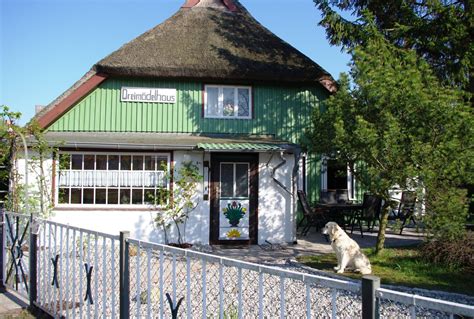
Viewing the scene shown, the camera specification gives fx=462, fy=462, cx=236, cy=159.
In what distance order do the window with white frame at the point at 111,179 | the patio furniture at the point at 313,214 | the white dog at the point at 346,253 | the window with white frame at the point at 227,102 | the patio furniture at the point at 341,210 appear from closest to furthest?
the white dog at the point at 346,253 < the window with white frame at the point at 111,179 < the patio furniture at the point at 313,214 < the patio furniture at the point at 341,210 < the window with white frame at the point at 227,102

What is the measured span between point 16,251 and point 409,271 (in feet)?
20.8

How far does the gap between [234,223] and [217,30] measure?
645 cm

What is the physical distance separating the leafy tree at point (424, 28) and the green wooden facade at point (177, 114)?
236 centimetres

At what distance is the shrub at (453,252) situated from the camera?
823 centimetres

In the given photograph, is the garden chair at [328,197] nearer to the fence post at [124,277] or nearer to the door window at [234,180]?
the door window at [234,180]

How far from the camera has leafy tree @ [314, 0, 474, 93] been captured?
1256 centimetres

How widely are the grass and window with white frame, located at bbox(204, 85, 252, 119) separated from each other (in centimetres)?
499

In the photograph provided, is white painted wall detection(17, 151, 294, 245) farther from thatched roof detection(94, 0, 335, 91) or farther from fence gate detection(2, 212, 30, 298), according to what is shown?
fence gate detection(2, 212, 30, 298)

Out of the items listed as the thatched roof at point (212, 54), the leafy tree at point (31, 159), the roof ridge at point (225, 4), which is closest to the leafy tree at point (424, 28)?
the thatched roof at point (212, 54)

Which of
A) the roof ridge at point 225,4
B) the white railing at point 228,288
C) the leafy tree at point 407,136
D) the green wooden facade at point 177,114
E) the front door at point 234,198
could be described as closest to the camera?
the white railing at point 228,288

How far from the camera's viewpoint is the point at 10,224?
648 cm

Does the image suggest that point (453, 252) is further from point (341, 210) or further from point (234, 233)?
point (234, 233)

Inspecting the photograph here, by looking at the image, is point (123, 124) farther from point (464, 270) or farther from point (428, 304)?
point (428, 304)

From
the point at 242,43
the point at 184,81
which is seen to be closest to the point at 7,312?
the point at 184,81
